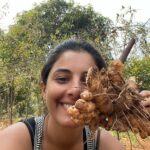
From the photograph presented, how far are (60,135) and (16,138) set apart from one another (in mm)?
238

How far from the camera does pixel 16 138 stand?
2154mm

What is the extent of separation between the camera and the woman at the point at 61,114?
1.86 m

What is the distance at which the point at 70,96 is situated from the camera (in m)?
1.80

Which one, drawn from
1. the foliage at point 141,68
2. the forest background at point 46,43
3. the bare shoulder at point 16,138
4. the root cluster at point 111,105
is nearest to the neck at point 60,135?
the bare shoulder at point 16,138

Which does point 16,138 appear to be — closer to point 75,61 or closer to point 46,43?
point 75,61

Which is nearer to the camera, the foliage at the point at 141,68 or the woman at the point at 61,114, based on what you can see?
the woman at the point at 61,114

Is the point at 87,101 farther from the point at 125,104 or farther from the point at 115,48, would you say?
the point at 115,48

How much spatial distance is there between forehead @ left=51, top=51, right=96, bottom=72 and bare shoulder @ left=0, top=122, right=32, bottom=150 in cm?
40

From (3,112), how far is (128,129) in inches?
468

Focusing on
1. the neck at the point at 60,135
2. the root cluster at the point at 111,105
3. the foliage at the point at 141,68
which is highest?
the foliage at the point at 141,68

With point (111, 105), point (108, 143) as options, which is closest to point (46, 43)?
point (108, 143)

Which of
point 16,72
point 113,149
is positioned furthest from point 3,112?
point 113,149

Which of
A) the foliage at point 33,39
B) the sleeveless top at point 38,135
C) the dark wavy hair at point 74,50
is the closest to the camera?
the dark wavy hair at point 74,50

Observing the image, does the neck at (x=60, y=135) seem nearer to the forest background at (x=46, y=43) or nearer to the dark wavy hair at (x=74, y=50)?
the dark wavy hair at (x=74, y=50)
